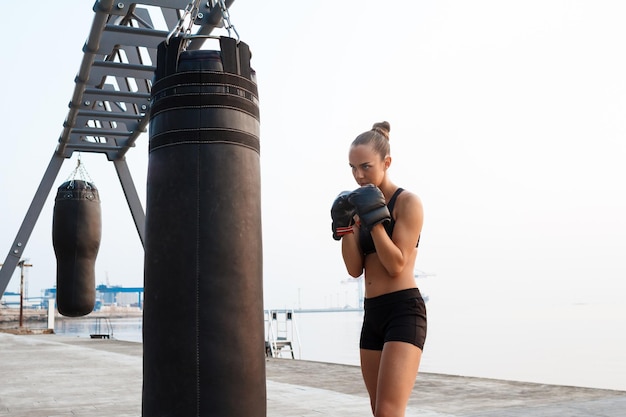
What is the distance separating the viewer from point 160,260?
2.62m

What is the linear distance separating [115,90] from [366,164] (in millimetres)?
6138

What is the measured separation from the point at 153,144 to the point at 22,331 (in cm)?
3032

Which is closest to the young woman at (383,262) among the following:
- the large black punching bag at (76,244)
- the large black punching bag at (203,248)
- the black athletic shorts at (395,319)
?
the black athletic shorts at (395,319)

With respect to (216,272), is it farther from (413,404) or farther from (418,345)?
(413,404)

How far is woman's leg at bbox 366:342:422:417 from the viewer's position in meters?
2.47

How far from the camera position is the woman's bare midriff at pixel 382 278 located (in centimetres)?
271

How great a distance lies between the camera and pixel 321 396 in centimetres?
709

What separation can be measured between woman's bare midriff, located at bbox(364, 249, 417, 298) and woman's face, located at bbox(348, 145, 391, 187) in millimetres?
326

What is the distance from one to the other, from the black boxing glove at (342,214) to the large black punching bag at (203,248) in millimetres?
329

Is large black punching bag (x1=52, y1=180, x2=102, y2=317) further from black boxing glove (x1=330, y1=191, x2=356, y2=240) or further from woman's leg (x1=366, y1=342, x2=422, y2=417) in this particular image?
woman's leg (x1=366, y1=342, x2=422, y2=417)

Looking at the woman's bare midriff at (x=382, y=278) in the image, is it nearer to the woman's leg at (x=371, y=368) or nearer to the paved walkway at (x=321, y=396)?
the woman's leg at (x=371, y=368)

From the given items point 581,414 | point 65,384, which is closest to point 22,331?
point 65,384

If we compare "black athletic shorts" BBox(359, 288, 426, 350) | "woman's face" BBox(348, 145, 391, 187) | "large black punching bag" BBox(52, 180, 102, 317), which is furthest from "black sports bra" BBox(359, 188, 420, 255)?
"large black punching bag" BBox(52, 180, 102, 317)

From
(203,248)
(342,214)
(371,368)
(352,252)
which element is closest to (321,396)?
(371,368)
